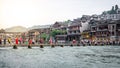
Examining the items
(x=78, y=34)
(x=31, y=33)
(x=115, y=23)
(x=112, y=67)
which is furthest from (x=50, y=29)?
(x=112, y=67)

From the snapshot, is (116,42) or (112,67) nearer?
(112,67)

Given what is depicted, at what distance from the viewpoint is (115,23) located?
10594 cm

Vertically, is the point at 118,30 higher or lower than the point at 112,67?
higher

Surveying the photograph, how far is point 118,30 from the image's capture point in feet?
343

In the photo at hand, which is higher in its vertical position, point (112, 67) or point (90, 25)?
point (90, 25)

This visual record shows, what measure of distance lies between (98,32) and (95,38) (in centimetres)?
342

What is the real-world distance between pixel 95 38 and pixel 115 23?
42.2 feet

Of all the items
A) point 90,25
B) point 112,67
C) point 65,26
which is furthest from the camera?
point 65,26

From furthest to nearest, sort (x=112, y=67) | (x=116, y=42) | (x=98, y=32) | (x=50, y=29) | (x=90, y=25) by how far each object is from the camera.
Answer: (x=50, y=29), (x=90, y=25), (x=98, y=32), (x=116, y=42), (x=112, y=67)

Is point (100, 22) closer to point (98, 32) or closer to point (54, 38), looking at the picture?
point (98, 32)

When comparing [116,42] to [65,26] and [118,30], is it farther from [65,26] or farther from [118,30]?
[65,26]

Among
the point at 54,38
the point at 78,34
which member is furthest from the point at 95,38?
the point at 54,38

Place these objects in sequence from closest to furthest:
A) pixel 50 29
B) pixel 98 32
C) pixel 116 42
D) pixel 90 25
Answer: pixel 116 42, pixel 98 32, pixel 90 25, pixel 50 29

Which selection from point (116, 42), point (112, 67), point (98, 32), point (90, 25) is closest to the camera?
point (112, 67)
